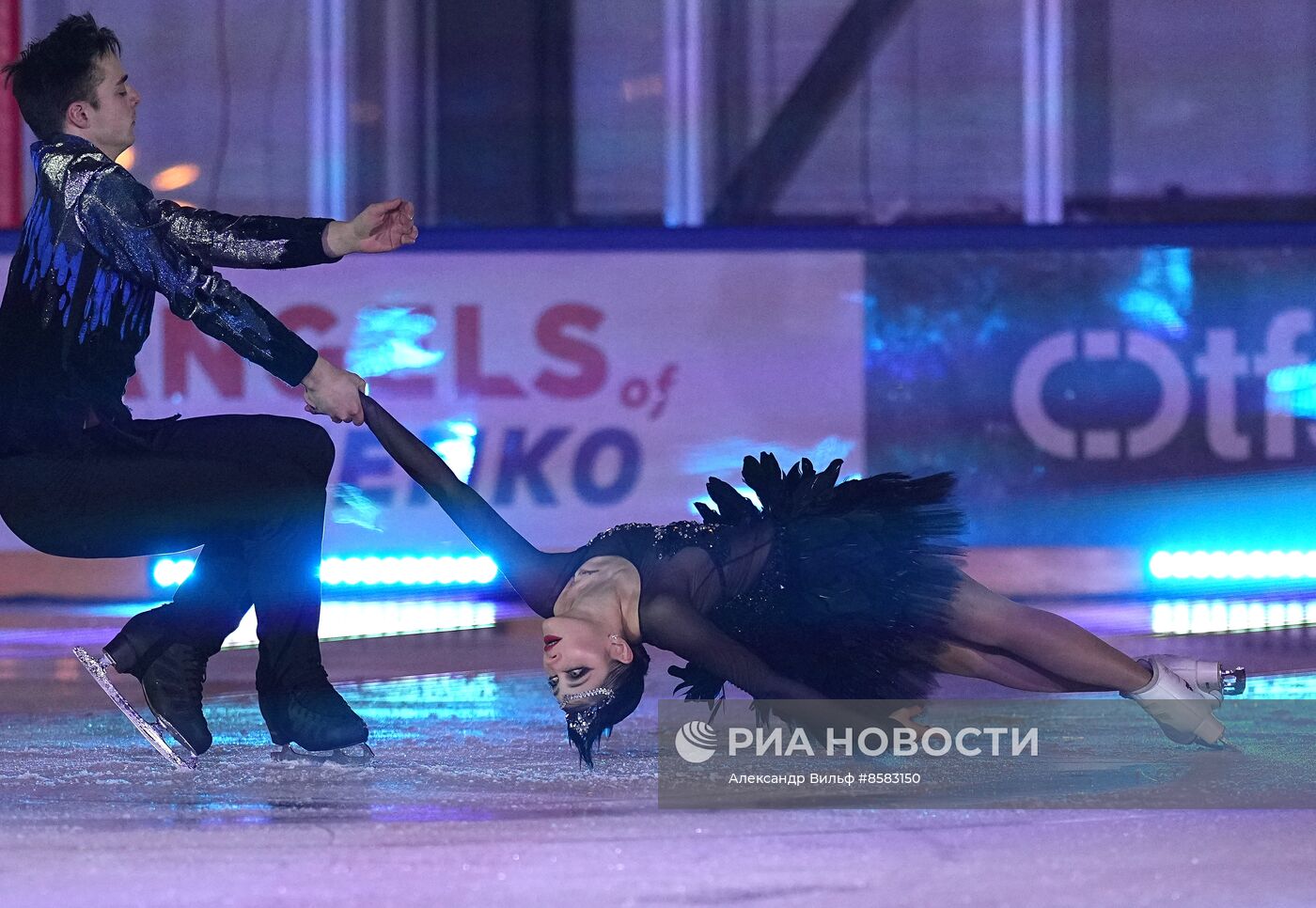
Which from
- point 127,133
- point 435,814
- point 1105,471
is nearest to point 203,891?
point 435,814

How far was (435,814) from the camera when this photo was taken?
2.53 metres

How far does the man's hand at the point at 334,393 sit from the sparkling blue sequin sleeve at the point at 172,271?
3 cm

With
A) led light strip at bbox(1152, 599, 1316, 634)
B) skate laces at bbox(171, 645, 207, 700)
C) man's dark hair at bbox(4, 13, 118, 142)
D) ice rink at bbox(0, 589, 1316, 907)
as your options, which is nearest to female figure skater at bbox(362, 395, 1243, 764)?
ice rink at bbox(0, 589, 1316, 907)

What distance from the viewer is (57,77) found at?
120 inches

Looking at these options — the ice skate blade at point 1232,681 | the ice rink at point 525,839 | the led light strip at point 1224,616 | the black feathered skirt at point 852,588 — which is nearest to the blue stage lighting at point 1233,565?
the led light strip at point 1224,616

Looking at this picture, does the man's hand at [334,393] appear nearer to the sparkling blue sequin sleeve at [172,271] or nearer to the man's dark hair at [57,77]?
the sparkling blue sequin sleeve at [172,271]

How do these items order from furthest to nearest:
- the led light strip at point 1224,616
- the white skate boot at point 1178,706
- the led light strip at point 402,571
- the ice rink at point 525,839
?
the led light strip at point 402,571 → the led light strip at point 1224,616 → the white skate boot at point 1178,706 → the ice rink at point 525,839

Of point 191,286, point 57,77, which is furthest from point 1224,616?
point 57,77

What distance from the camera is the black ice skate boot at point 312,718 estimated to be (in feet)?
10.1

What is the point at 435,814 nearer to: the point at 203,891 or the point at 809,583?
the point at 203,891

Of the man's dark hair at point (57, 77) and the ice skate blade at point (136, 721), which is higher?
the man's dark hair at point (57, 77)

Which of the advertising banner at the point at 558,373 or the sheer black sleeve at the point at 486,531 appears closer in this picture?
the sheer black sleeve at the point at 486,531

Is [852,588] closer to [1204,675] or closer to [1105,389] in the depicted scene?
[1204,675]

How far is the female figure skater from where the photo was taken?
2783 mm
